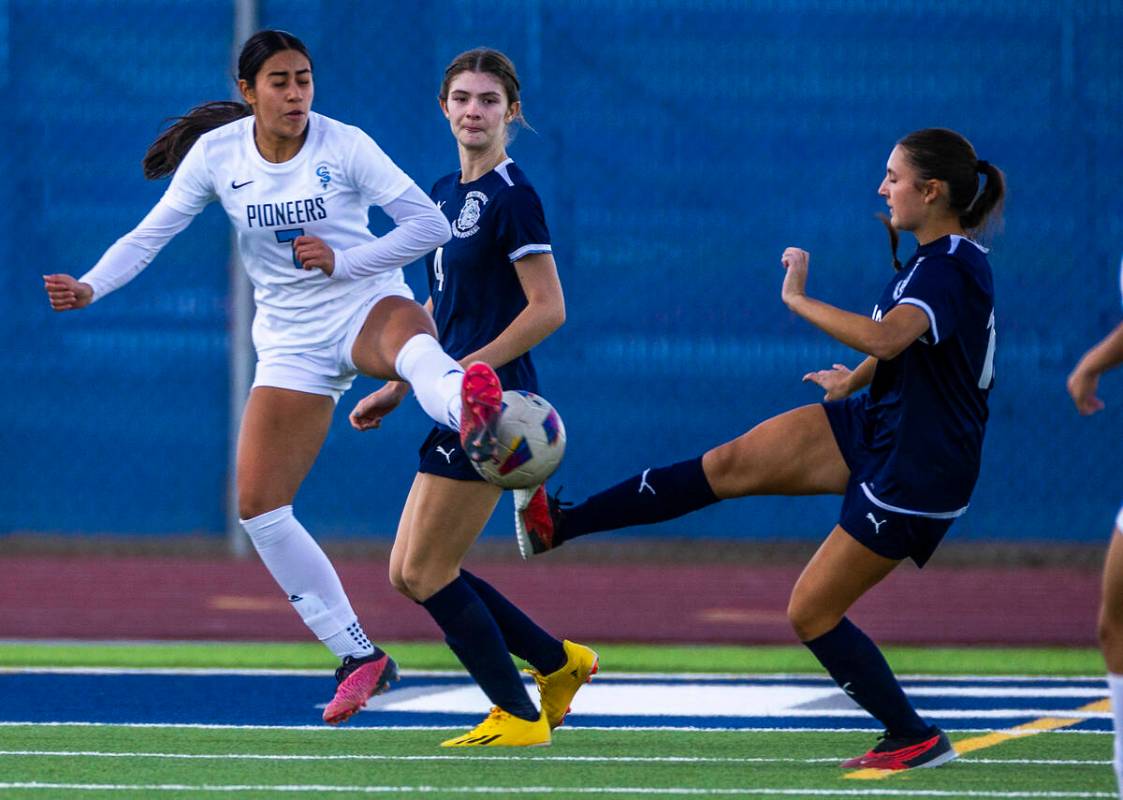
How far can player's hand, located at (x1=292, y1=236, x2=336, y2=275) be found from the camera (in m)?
5.66

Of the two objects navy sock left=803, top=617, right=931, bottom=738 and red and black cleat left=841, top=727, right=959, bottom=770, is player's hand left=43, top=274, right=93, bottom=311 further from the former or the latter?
red and black cleat left=841, top=727, right=959, bottom=770

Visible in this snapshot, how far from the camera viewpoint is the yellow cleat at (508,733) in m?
5.88

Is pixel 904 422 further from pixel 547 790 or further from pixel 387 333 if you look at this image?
pixel 387 333

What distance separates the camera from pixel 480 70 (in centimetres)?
591

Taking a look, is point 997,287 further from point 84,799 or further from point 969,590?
point 84,799

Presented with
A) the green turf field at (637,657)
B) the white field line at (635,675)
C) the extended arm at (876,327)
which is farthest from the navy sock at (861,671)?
the green turf field at (637,657)

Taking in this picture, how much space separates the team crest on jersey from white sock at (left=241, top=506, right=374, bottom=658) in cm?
102

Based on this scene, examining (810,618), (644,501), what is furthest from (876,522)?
(644,501)

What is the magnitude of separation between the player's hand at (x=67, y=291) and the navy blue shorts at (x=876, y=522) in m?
2.32

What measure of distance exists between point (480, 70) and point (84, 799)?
2.48 metres

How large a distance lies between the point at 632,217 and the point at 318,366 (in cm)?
667

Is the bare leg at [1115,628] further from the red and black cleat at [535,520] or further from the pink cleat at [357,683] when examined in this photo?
the pink cleat at [357,683]

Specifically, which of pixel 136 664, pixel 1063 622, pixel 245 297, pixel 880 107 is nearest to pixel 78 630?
pixel 136 664

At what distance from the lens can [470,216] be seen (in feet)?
19.2
